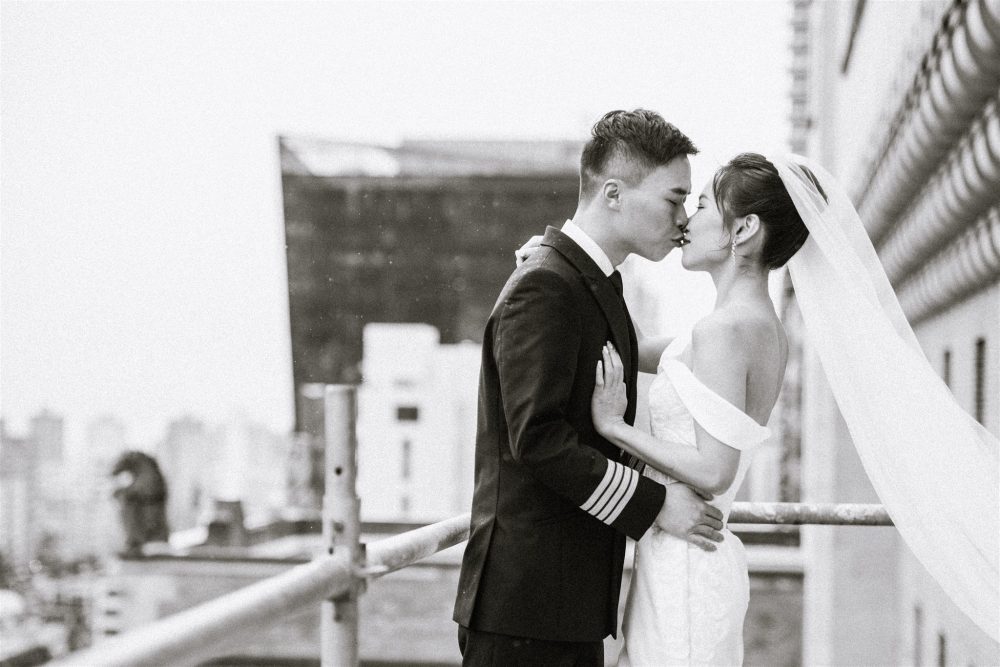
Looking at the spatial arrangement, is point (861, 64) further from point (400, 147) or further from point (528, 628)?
point (400, 147)

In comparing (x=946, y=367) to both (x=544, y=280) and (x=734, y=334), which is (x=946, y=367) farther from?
(x=544, y=280)

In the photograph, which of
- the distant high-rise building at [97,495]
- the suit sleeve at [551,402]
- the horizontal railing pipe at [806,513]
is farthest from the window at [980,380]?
the distant high-rise building at [97,495]

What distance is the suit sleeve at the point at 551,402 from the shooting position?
1.77m

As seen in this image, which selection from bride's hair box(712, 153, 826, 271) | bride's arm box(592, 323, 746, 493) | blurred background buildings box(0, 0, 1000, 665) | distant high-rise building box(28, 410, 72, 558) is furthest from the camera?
distant high-rise building box(28, 410, 72, 558)

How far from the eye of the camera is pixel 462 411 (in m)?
42.1

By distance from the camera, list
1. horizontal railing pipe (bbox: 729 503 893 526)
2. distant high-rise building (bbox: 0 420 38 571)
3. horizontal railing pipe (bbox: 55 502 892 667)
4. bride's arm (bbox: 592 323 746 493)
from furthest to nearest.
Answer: distant high-rise building (bbox: 0 420 38 571) → horizontal railing pipe (bbox: 729 503 893 526) → bride's arm (bbox: 592 323 746 493) → horizontal railing pipe (bbox: 55 502 892 667)

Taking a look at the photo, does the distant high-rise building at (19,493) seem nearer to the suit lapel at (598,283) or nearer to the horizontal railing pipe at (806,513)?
the horizontal railing pipe at (806,513)

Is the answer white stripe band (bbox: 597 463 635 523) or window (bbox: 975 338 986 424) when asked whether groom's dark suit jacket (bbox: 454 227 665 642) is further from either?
window (bbox: 975 338 986 424)

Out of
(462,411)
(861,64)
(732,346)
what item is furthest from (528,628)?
(462,411)

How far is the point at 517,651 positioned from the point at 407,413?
38631 millimetres

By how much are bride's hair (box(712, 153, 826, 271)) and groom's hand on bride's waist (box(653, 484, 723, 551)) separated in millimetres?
527

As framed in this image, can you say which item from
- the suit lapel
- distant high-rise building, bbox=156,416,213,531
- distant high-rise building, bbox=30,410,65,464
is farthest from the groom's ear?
distant high-rise building, bbox=156,416,213,531

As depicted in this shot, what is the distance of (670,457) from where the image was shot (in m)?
1.94

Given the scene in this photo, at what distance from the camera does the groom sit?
5.90 feet
